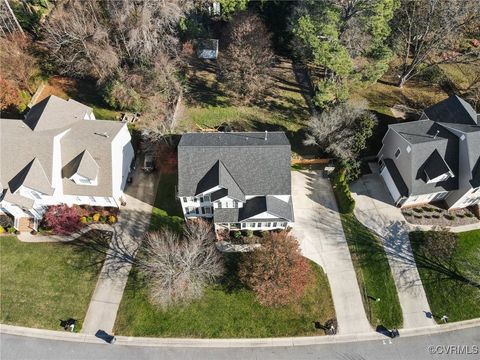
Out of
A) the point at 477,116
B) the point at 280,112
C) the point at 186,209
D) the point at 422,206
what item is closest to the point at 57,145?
the point at 186,209

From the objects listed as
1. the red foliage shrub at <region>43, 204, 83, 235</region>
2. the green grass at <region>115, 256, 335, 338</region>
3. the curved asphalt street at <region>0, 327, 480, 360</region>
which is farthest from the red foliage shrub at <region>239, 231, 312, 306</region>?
the red foliage shrub at <region>43, 204, 83, 235</region>

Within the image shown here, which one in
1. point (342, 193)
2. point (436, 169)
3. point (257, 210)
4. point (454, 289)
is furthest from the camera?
point (342, 193)

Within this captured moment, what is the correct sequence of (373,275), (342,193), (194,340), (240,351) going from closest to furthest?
(240,351)
(194,340)
(373,275)
(342,193)

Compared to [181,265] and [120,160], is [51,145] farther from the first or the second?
[181,265]

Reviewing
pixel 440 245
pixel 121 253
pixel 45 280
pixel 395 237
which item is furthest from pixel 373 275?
pixel 45 280

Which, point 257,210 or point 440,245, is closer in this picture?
point 257,210

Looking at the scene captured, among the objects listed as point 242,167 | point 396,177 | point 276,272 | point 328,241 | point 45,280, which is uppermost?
point 396,177

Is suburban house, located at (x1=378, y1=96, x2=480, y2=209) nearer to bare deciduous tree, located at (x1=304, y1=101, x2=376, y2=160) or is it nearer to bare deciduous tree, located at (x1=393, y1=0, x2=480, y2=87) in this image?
bare deciduous tree, located at (x1=304, y1=101, x2=376, y2=160)
